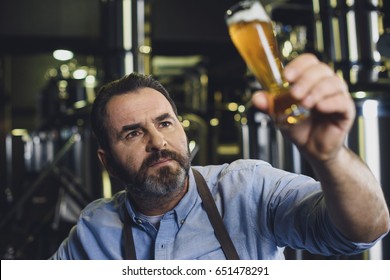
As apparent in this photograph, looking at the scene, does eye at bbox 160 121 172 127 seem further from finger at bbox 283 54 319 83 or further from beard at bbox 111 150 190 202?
finger at bbox 283 54 319 83

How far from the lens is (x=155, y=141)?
0.93 m

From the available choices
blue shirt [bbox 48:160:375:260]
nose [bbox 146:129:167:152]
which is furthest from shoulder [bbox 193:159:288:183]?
nose [bbox 146:129:167:152]

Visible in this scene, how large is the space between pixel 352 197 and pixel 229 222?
31 cm

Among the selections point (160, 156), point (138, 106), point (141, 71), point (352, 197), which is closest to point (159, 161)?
point (160, 156)

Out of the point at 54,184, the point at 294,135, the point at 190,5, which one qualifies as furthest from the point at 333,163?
the point at 190,5

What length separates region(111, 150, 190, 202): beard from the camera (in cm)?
91

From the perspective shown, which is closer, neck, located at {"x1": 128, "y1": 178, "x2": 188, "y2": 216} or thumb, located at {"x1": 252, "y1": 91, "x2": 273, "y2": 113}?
thumb, located at {"x1": 252, "y1": 91, "x2": 273, "y2": 113}

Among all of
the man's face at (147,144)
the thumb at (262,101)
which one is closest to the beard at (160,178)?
the man's face at (147,144)

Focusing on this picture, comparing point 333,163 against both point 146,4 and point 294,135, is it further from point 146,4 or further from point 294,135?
point 146,4

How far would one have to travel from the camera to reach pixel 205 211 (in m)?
0.91

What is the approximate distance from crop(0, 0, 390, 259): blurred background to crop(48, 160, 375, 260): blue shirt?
39cm

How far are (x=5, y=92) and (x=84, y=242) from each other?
3.75m
